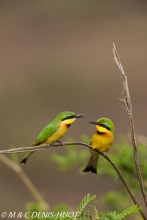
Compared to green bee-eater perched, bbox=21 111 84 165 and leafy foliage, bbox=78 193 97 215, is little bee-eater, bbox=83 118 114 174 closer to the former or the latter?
green bee-eater perched, bbox=21 111 84 165

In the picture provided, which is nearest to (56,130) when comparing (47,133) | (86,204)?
(47,133)

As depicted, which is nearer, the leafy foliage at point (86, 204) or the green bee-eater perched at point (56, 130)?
the leafy foliage at point (86, 204)

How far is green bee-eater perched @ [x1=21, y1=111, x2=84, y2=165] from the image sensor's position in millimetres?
700

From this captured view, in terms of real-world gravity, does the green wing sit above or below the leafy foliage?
above

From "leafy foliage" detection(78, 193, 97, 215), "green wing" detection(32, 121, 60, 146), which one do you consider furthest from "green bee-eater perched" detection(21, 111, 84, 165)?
"leafy foliage" detection(78, 193, 97, 215)

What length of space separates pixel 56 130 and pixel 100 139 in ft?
0.25

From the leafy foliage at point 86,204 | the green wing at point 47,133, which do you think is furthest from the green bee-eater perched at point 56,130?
the leafy foliage at point 86,204

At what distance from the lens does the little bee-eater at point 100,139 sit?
67cm

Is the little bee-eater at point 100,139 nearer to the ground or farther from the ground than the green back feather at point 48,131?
nearer to the ground

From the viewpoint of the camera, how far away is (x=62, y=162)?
1.58 m

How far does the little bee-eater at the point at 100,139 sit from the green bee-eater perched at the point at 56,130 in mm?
47

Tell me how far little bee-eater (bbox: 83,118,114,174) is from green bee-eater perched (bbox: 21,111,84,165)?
1.8 inches

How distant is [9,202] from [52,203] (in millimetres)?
320

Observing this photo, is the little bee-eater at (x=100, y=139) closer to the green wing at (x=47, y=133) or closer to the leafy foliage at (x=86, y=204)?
the green wing at (x=47, y=133)
